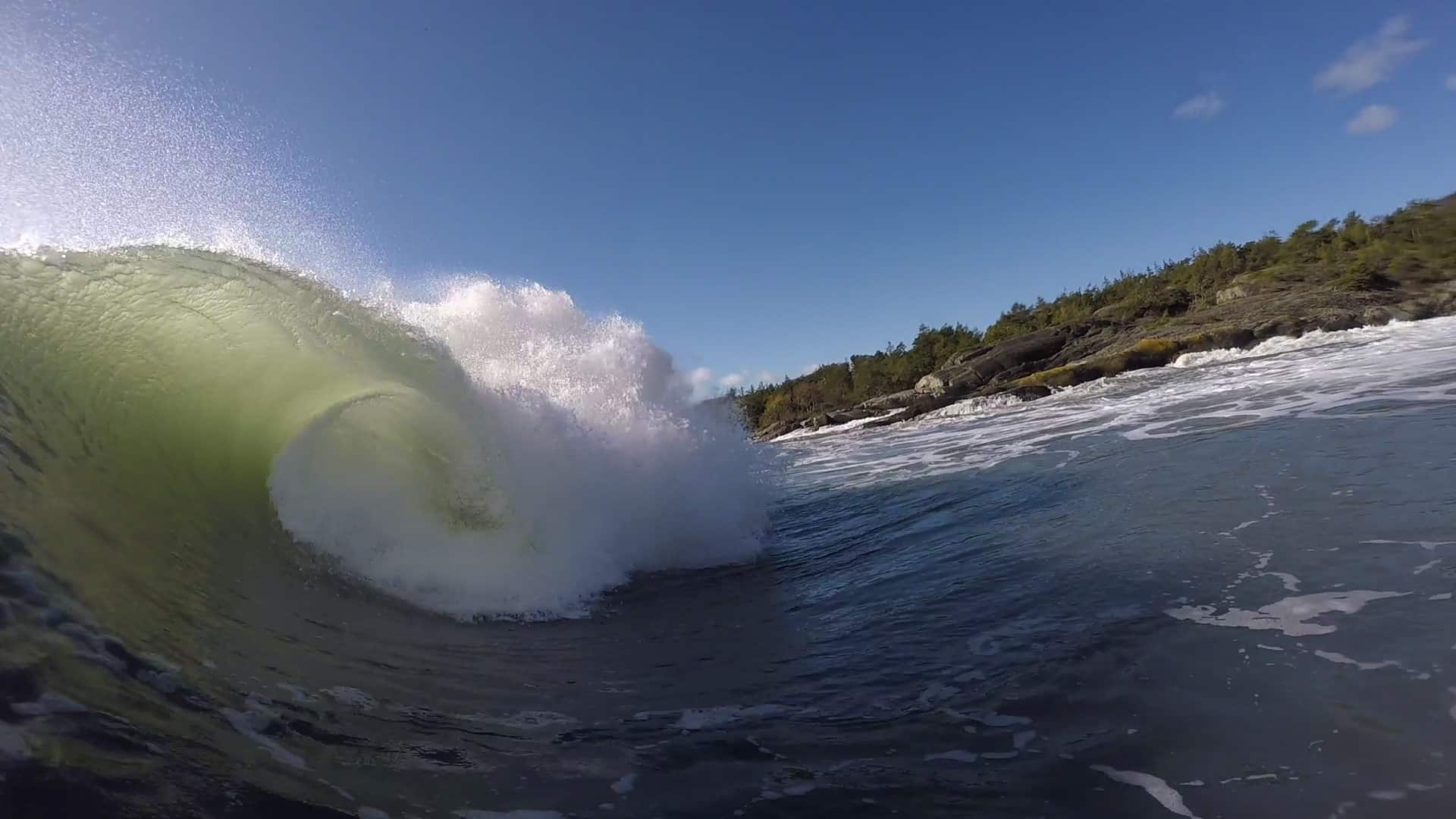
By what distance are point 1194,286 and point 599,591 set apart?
50.3 meters

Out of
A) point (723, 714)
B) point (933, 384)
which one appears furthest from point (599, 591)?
point (933, 384)

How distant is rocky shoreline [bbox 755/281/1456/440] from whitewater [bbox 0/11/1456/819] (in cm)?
2019

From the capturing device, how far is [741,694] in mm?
4551

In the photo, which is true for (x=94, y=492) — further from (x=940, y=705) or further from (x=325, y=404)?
(x=940, y=705)

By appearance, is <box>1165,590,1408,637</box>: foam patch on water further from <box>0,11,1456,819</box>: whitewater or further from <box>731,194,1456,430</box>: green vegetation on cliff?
<box>731,194,1456,430</box>: green vegetation on cliff

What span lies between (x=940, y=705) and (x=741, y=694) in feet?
3.93

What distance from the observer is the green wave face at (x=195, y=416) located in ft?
16.0

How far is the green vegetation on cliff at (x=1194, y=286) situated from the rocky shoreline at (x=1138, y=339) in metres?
0.64

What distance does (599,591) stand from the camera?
7.68m

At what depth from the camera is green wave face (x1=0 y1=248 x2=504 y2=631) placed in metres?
4.88

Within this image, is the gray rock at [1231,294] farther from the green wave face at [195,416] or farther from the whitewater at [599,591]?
the green wave face at [195,416]

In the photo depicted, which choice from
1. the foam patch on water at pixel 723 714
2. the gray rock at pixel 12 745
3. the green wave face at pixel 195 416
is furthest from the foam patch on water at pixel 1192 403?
the green wave face at pixel 195 416

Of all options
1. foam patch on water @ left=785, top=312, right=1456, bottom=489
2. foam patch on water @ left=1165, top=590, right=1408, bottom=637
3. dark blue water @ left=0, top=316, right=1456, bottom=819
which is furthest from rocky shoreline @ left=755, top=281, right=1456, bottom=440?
foam patch on water @ left=1165, top=590, right=1408, bottom=637

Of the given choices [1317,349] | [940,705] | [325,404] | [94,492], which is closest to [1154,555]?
[940,705]
